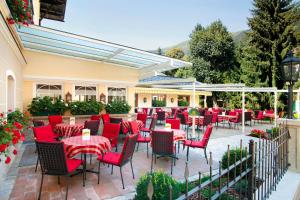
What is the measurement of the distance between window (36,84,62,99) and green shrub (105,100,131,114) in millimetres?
2771

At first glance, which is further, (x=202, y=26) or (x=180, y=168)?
(x=202, y=26)

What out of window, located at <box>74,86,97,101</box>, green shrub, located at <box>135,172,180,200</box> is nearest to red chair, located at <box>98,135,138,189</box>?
green shrub, located at <box>135,172,180,200</box>

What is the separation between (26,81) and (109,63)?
4538 mm

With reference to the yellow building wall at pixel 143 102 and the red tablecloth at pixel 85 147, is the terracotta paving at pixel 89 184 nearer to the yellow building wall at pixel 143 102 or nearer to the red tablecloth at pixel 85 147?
the red tablecloth at pixel 85 147

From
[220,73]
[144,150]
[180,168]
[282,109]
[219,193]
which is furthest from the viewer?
[220,73]

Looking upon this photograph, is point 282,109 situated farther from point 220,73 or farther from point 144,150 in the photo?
point 144,150

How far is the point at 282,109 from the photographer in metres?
20.8

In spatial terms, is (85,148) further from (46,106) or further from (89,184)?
(46,106)

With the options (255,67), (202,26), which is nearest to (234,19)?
(202,26)

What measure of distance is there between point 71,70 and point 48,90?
1.62m

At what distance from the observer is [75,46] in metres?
8.82

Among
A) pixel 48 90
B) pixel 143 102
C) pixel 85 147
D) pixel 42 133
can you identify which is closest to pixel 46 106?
pixel 48 90

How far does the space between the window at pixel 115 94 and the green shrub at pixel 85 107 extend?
4.18 ft

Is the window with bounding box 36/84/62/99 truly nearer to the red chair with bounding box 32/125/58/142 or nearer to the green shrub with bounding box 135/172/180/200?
the red chair with bounding box 32/125/58/142
